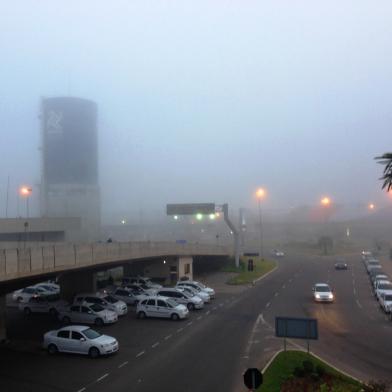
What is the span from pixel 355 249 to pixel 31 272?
109 metres

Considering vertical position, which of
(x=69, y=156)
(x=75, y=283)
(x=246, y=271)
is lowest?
(x=246, y=271)

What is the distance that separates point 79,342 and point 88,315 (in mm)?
9059

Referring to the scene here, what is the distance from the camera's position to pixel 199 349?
2553 centimetres

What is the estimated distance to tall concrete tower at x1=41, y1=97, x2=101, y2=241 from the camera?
180 metres

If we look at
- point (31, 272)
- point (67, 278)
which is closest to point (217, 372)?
point (31, 272)

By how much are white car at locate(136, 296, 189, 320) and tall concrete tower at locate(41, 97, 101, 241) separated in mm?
142409

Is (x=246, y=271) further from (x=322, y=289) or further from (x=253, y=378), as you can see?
(x=253, y=378)

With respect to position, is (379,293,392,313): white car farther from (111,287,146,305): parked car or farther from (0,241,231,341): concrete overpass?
(0,241,231,341): concrete overpass

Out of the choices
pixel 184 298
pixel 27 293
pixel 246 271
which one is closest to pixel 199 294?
pixel 184 298

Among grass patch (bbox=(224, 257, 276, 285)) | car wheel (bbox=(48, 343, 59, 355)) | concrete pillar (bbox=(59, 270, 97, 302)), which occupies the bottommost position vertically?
grass patch (bbox=(224, 257, 276, 285))

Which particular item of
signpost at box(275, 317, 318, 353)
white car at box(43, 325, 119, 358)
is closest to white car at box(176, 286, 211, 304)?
white car at box(43, 325, 119, 358)

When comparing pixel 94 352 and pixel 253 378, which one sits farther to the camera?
pixel 94 352

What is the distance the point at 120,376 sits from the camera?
68.7ft

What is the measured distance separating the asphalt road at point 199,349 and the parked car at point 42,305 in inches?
38.1
